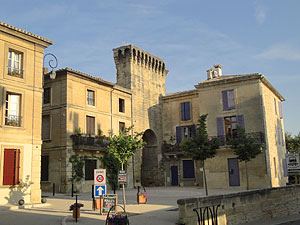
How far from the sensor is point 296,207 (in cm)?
1630

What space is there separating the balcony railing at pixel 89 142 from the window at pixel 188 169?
10.9m

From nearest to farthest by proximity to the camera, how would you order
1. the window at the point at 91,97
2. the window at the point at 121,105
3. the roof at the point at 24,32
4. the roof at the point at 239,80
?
1. the roof at the point at 24,32
2. the window at the point at 91,97
3. the roof at the point at 239,80
4. the window at the point at 121,105

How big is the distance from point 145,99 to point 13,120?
19.8m

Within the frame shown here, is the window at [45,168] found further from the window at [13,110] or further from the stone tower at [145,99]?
the stone tower at [145,99]

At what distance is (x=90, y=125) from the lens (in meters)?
28.1

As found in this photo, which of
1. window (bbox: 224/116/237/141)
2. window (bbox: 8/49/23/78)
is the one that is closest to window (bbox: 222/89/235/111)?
window (bbox: 224/116/237/141)

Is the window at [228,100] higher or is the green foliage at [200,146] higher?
the window at [228,100]

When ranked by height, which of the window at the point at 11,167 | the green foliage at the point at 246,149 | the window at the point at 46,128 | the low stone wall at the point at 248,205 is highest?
the window at the point at 46,128

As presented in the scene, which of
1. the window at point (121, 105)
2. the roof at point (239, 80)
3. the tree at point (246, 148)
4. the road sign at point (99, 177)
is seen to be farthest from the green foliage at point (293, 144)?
the road sign at point (99, 177)

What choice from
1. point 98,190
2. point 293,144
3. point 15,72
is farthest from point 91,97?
point 293,144

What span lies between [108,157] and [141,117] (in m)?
7.68

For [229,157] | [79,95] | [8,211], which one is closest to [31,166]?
[8,211]

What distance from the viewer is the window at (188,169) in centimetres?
3462

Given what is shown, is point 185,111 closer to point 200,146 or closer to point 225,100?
point 225,100
